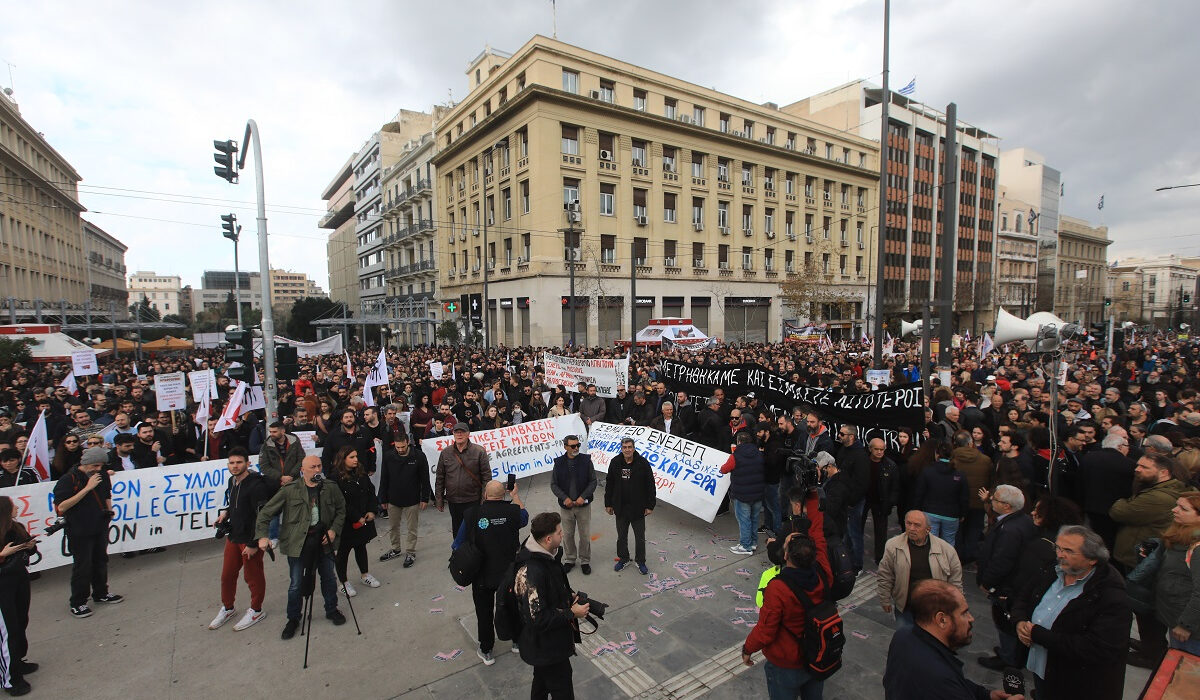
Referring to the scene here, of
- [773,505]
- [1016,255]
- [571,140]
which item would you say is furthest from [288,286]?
[773,505]

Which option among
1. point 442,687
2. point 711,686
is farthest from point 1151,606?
point 442,687

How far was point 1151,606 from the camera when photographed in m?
4.03

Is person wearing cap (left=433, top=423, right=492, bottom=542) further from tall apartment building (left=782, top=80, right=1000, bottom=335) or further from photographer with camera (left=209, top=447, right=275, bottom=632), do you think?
tall apartment building (left=782, top=80, right=1000, bottom=335)

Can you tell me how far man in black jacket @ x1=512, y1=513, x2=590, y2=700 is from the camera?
342cm

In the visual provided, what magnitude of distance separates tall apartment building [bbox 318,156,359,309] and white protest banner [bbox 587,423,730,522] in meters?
76.0

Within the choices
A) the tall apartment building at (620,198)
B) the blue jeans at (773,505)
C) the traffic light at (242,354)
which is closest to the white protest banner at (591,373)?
the blue jeans at (773,505)

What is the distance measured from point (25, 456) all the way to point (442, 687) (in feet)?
23.4

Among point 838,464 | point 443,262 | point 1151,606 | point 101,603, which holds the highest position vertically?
point 443,262

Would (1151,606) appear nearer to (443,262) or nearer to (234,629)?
(234,629)

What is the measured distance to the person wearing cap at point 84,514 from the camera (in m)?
5.56

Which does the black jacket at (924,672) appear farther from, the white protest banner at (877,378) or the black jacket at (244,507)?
the white protest banner at (877,378)

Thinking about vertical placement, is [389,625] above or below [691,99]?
below

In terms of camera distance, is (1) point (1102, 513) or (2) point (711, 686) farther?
(1) point (1102, 513)

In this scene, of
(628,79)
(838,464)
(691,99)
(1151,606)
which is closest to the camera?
(1151,606)
